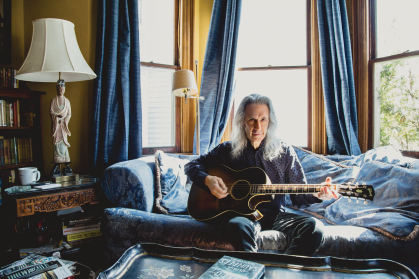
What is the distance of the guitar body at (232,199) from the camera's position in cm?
141

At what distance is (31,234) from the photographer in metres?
1.82

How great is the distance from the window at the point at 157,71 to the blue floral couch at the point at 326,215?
0.91 meters

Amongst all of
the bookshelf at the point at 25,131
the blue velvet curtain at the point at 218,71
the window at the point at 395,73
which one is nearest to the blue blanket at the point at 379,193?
the window at the point at 395,73

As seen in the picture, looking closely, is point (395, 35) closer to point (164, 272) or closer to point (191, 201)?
point (191, 201)

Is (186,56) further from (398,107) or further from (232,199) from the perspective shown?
(398,107)

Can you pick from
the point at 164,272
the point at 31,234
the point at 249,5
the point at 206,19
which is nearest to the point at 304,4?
the point at 249,5

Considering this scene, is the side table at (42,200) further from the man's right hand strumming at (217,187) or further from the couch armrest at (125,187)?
the man's right hand strumming at (217,187)

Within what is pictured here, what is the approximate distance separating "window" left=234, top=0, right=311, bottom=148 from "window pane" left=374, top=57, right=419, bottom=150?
66cm

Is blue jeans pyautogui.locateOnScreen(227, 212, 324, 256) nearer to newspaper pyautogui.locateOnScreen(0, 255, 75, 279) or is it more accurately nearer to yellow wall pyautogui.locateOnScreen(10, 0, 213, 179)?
newspaper pyautogui.locateOnScreen(0, 255, 75, 279)

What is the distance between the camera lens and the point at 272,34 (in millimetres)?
3014

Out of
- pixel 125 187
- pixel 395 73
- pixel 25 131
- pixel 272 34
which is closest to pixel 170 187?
pixel 125 187

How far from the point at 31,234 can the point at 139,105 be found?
1350mm

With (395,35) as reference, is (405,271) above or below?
below

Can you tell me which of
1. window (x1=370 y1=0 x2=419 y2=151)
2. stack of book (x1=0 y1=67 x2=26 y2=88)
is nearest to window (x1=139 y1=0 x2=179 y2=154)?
stack of book (x1=0 y1=67 x2=26 y2=88)
